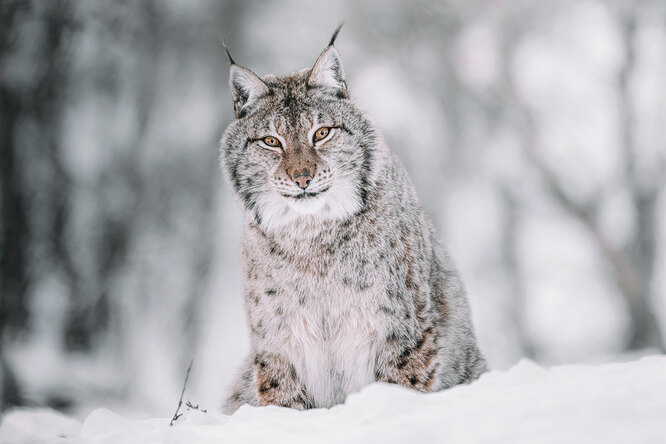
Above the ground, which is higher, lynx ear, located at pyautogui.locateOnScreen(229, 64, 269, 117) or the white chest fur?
lynx ear, located at pyautogui.locateOnScreen(229, 64, 269, 117)

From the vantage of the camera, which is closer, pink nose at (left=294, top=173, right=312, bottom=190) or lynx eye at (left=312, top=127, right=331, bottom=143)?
pink nose at (left=294, top=173, right=312, bottom=190)

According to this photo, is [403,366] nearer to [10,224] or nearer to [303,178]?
[303,178]

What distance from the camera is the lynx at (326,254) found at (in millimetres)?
3875

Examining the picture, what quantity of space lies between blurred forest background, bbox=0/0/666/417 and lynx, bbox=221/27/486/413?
4494mm

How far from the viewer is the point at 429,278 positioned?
162 inches

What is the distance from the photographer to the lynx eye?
153 inches

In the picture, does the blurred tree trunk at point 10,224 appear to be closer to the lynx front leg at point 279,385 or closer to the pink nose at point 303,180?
the lynx front leg at point 279,385

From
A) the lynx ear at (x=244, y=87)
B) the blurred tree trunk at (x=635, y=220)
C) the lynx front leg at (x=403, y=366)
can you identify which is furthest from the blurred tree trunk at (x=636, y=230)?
the lynx ear at (x=244, y=87)

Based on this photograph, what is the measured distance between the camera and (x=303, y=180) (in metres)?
3.75

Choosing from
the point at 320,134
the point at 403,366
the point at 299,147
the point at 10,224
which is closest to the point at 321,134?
the point at 320,134

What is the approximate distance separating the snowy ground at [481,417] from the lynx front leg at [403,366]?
0.66 meters

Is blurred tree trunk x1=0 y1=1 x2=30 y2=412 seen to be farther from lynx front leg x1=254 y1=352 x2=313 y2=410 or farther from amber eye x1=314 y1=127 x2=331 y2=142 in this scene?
amber eye x1=314 y1=127 x2=331 y2=142

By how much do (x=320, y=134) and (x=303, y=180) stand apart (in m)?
0.31

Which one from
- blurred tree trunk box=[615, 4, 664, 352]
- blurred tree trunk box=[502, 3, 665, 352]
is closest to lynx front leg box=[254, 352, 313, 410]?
blurred tree trunk box=[502, 3, 665, 352]
